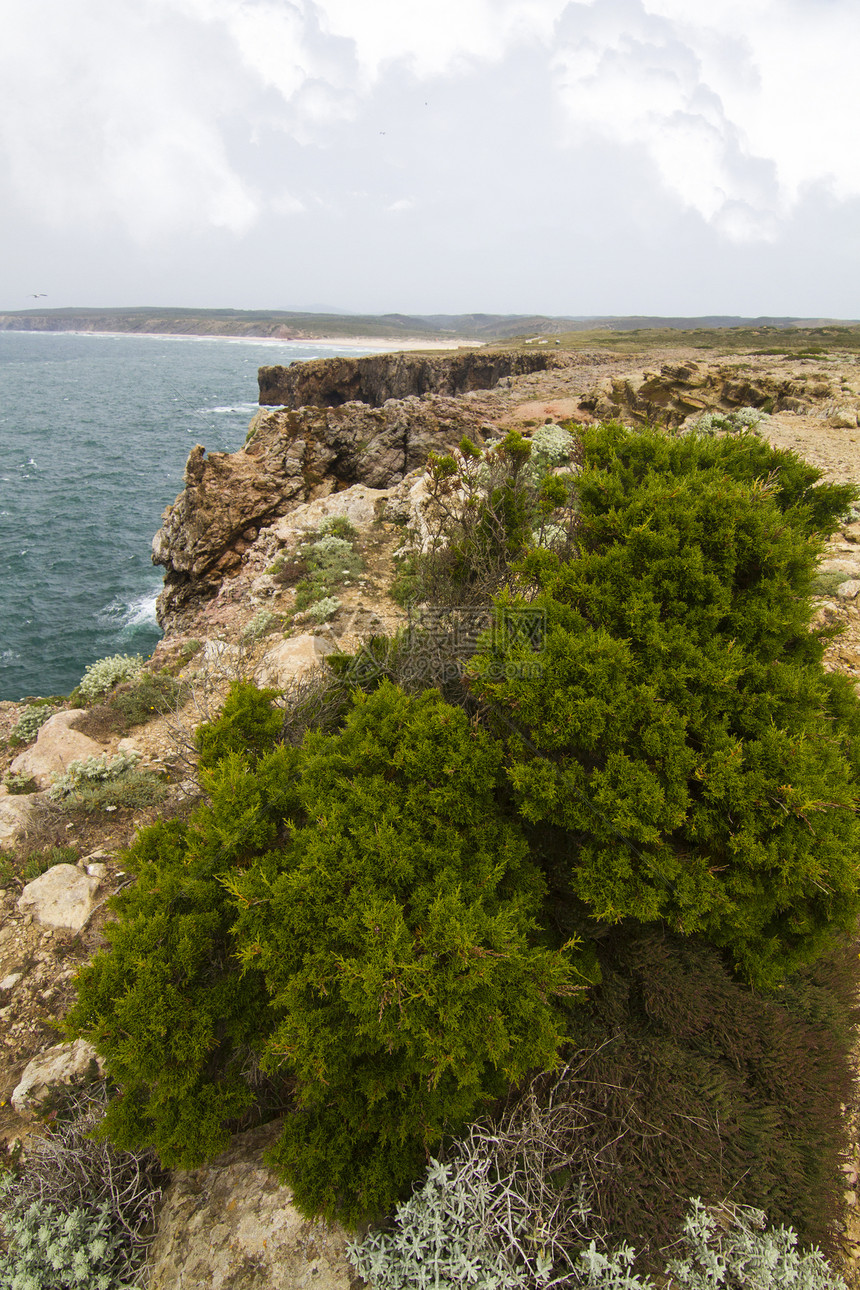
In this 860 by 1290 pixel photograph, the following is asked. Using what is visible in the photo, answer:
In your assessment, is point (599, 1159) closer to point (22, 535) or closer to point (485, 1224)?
point (485, 1224)

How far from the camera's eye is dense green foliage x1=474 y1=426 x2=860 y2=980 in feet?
8.74

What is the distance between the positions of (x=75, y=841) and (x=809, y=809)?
6.36 m

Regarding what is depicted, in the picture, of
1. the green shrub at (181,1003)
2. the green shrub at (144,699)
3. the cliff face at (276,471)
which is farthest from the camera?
the cliff face at (276,471)

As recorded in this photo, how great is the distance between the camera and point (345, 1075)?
2.60 metres

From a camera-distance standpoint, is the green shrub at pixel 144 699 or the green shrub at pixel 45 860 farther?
the green shrub at pixel 144 699

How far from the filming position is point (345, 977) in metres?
2.48

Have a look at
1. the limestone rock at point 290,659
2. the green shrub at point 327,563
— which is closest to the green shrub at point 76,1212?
the limestone rock at point 290,659

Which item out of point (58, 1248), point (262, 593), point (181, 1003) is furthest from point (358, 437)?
point (58, 1248)

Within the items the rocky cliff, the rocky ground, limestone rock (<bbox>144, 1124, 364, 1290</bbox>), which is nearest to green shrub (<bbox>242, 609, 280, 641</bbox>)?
the rocky ground

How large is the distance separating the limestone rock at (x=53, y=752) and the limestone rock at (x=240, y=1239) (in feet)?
16.6

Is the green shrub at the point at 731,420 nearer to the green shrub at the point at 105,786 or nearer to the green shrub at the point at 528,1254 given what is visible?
the green shrub at the point at 105,786

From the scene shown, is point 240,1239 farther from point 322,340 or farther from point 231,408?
point 322,340

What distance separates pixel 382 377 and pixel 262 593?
149 feet

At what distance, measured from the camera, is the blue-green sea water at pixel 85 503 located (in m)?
17.1
